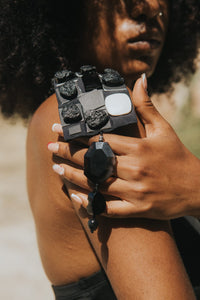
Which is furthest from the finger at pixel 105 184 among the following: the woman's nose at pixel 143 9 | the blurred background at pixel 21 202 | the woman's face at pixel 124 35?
the blurred background at pixel 21 202

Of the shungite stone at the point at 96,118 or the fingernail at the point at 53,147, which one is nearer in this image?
the shungite stone at the point at 96,118

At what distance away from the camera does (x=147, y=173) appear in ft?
3.26

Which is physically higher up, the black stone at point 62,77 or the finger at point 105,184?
the black stone at point 62,77

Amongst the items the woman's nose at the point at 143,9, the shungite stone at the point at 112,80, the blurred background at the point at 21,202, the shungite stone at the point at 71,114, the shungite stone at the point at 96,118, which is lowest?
the blurred background at the point at 21,202

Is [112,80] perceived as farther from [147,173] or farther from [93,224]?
[93,224]

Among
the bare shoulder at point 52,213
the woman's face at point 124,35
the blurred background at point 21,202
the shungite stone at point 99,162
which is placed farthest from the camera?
the blurred background at point 21,202

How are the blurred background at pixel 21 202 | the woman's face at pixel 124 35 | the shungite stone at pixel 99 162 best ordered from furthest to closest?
the blurred background at pixel 21 202 < the woman's face at pixel 124 35 < the shungite stone at pixel 99 162

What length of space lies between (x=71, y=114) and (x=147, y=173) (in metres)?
0.32

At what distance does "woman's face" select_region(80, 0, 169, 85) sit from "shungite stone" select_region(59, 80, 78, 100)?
0.66 m

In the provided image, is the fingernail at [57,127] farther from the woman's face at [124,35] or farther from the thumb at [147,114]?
the woman's face at [124,35]

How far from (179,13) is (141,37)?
1.12 meters

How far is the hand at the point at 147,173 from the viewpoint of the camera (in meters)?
0.98

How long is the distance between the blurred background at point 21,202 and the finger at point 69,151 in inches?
50.3

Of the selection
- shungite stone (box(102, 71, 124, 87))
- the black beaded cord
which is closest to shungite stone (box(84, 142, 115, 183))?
the black beaded cord
